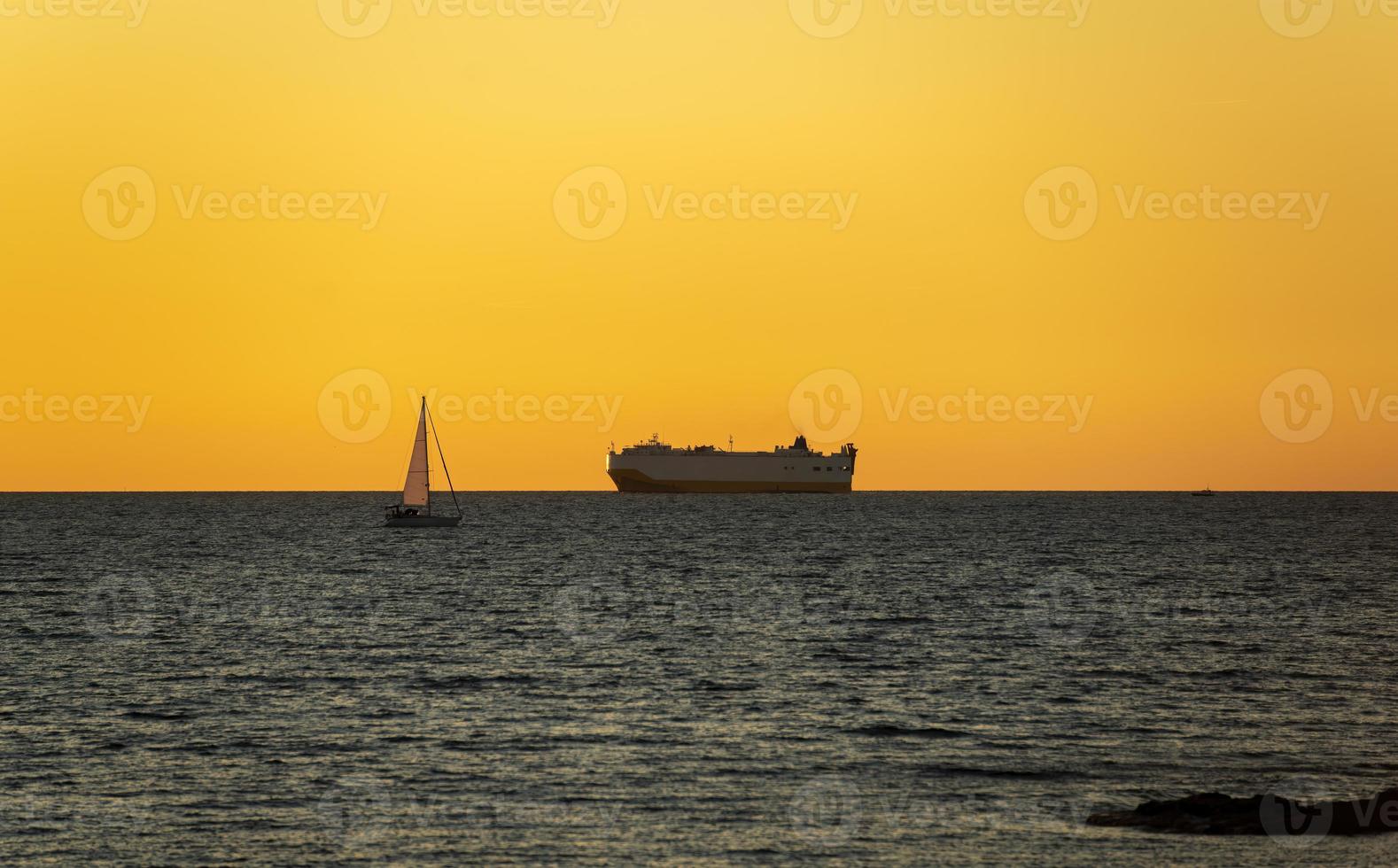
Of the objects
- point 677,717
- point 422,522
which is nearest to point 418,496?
point 422,522

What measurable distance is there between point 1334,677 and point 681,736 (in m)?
21.5

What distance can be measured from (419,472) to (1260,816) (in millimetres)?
115999

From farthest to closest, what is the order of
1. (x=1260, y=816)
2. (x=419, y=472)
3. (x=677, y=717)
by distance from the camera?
1. (x=419, y=472)
2. (x=677, y=717)
3. (x=1260, y=816)

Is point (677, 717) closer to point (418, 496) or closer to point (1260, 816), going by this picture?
point (1260, 816)

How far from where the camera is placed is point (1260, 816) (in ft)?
86.3

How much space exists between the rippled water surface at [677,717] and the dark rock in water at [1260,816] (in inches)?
26.8

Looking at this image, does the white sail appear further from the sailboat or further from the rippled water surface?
the rippled water surface

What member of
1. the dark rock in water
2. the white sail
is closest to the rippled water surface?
the dark rock in water

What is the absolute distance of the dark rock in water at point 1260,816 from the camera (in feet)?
84.6

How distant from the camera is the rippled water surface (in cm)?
2628

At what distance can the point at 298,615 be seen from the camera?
6594 centimetres

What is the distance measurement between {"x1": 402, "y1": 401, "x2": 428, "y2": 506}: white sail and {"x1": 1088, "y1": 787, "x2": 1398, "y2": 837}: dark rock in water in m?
108

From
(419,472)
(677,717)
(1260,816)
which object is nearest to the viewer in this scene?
(1260,816)

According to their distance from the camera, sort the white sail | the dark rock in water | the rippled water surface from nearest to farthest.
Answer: the dark rock in water < the rippled water surface < the white sail
